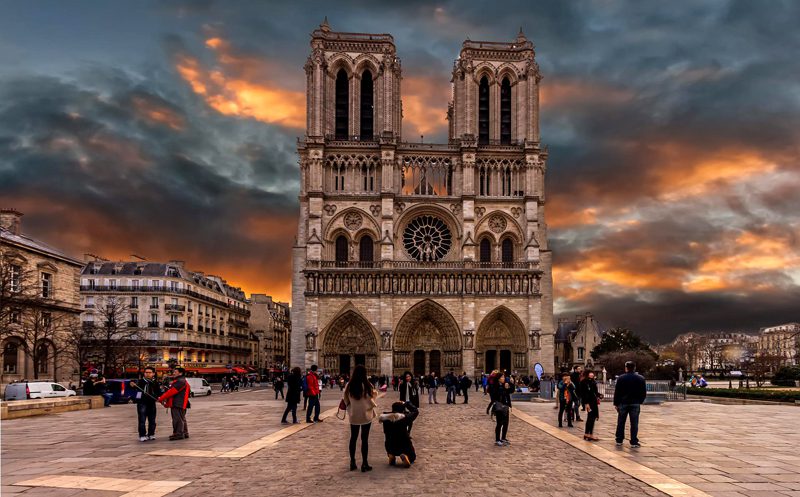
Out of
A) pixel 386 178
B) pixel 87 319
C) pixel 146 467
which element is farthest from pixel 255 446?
pixel 87 319

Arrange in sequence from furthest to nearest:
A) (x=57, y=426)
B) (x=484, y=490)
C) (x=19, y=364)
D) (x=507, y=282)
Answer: (x=507, y=282)
(x=19, y=364)
(x=57, y=426)
(x=484, y=490)

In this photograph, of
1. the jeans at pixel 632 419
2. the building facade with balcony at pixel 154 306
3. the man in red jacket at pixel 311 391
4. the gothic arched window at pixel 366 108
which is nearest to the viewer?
the jeans at pixel 632 419

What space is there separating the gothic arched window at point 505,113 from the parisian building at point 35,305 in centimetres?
3510

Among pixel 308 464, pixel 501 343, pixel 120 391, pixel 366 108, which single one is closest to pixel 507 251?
pixel 501 343

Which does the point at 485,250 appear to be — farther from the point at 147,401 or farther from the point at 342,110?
the point at 147,401

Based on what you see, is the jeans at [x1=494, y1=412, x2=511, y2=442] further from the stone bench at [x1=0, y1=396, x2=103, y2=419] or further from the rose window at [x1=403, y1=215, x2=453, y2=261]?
the rose window at [x1=403, y1=215, x2=453, y2=261]

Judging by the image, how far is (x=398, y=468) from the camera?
10.7m

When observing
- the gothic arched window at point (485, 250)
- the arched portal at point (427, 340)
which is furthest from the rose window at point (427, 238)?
the arched portal at point (427, 340)

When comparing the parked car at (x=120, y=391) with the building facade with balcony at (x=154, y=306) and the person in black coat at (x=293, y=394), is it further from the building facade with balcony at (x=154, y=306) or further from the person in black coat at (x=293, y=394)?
the building facade with balcony at (x=154, y=306)

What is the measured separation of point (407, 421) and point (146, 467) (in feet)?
13.3

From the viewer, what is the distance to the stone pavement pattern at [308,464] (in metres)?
8.96

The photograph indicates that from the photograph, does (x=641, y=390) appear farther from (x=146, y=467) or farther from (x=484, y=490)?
(x=146, y=467)

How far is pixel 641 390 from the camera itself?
43.1ft

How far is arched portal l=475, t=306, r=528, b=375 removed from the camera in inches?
2152
